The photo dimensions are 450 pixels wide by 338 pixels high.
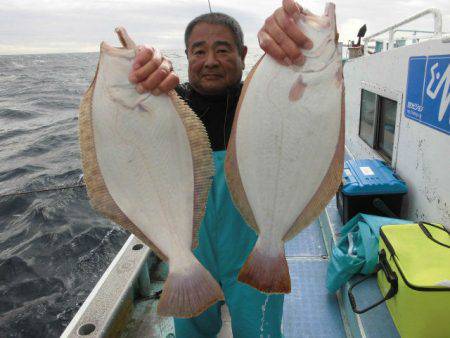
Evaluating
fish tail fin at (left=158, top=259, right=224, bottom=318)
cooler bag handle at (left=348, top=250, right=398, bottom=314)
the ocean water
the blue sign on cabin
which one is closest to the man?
the ocean water

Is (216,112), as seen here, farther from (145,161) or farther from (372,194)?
(372,194)

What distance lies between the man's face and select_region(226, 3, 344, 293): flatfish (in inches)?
16.5

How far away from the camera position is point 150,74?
130 cm

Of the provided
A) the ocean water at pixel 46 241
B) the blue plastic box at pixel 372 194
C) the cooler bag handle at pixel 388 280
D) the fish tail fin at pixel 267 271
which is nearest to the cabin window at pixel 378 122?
the blue plastic box at pixel 372 194

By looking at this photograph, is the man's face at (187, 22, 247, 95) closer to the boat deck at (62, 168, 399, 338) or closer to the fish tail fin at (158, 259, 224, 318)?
the fish tail fin at (158, 259, 224, 318)

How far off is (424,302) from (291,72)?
143 cm

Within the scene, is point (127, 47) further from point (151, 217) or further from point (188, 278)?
point (188, 278)

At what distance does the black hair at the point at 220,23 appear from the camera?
1689 mm

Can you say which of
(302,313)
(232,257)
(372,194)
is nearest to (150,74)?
(232,257)

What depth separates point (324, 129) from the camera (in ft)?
4.21

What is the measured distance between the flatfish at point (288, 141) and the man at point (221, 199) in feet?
1.46

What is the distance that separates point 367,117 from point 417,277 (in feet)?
12.2

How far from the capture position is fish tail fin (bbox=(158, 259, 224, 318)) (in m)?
1.28

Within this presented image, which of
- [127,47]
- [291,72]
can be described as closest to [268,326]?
[291,72]
